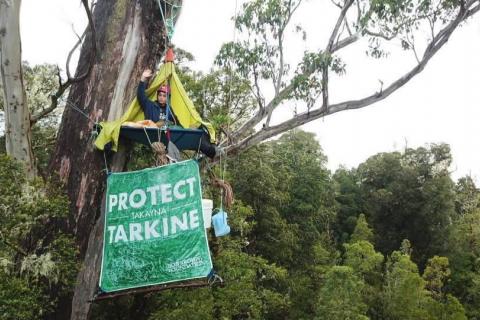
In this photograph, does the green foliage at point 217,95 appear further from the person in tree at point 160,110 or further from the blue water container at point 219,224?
the blue water container at point 219,224

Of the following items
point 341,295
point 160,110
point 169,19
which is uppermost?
point 169,19

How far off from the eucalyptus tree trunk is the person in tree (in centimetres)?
28

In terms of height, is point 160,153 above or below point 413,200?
below

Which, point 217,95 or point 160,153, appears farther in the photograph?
point 217,95

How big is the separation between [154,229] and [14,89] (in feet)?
5.05

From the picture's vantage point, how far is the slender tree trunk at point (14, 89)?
4254 millimetres

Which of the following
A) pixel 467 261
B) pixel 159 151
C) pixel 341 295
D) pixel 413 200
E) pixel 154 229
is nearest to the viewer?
pixel 154 229

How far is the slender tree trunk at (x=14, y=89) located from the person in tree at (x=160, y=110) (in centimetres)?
88

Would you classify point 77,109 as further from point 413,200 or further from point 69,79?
point 413,200

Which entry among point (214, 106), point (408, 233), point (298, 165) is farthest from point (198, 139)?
point (408, 233)

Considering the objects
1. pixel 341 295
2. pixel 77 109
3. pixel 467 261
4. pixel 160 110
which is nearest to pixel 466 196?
pixel 467 261

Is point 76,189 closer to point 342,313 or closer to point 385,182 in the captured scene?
point 342,313

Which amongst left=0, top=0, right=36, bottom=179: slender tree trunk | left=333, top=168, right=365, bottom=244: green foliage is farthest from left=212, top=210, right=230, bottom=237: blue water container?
left=333, top=168, right=365, bottom=244: green foliage

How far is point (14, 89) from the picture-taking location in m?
4.32
